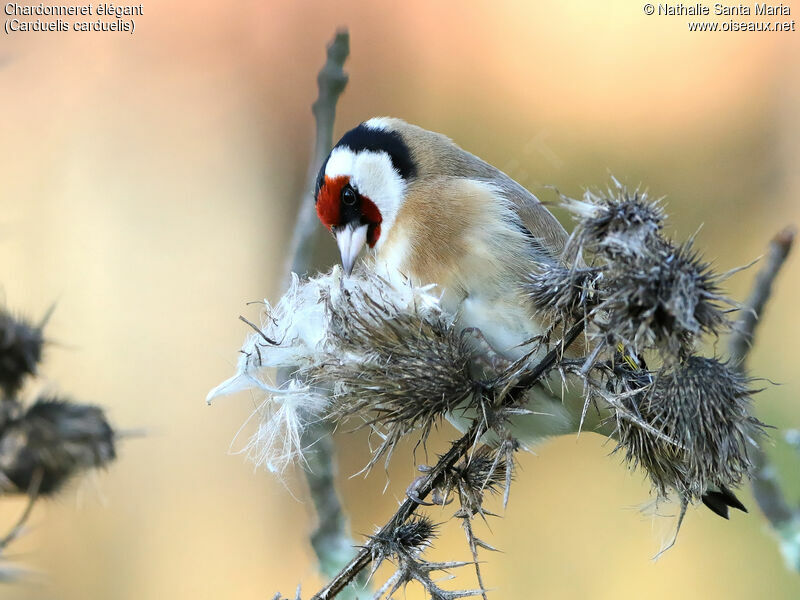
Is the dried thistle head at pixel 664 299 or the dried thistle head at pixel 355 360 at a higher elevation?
the dried thistle head at pixel 664 299

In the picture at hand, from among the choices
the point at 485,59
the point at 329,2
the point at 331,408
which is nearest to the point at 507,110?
the point at 485,59

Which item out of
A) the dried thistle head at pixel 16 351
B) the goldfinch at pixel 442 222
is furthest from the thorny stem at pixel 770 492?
the dried thistle head at pixel 16 351

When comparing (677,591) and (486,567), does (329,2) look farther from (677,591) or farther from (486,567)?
(677,591)

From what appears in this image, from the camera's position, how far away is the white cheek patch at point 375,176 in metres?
2.14

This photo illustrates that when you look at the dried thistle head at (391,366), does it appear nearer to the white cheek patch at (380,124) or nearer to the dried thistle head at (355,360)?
the dried thistle head at (355,360)

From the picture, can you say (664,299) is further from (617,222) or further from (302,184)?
(302,184)

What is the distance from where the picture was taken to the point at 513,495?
4.17 m

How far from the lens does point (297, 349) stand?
166cm

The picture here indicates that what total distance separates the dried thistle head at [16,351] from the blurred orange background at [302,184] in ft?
5.12

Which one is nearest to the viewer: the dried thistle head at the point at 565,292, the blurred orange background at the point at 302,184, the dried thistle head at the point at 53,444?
the dried thistle head at the point at 565,292

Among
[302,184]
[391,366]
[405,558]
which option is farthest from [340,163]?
[302,184]

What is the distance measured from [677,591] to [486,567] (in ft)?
2.99

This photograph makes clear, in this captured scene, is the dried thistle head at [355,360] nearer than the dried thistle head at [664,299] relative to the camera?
No

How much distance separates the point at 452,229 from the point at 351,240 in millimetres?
301
